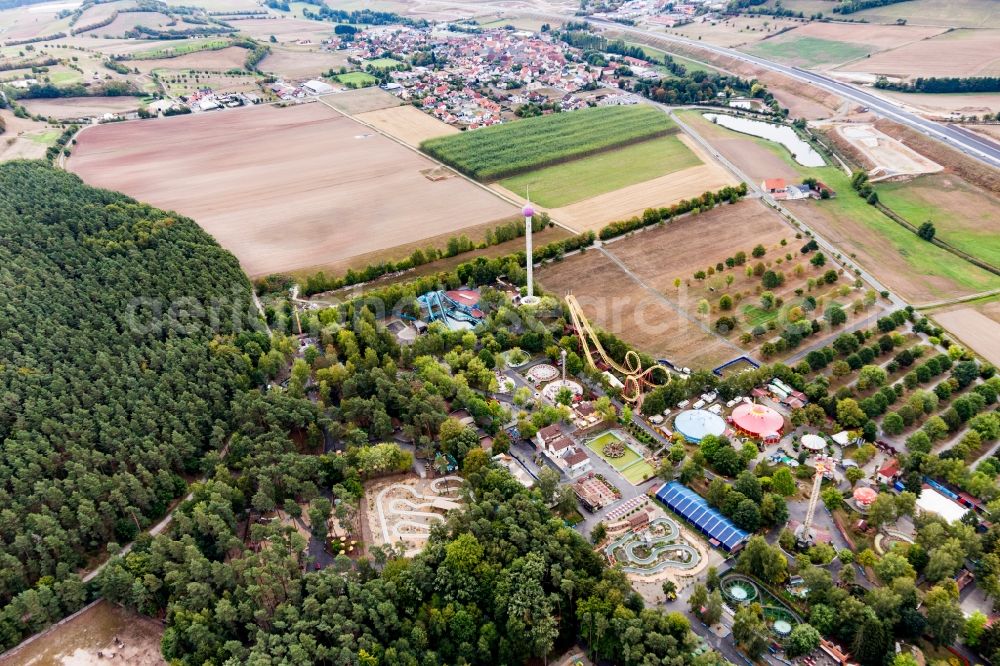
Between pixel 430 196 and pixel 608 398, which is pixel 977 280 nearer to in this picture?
pixel 608 398

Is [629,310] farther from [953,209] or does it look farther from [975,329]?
[953,209]

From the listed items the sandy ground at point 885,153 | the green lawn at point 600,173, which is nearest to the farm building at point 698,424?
the green lawn at point 600,173

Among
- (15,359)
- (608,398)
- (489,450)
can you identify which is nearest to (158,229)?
(15,359)

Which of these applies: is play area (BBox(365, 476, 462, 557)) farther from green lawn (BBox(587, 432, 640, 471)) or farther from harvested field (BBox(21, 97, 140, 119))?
harvested field (BBox(21, 97, 140, 119))

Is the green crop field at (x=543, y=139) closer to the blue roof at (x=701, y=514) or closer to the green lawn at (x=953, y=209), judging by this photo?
the green lawn at (x=953, y=209)

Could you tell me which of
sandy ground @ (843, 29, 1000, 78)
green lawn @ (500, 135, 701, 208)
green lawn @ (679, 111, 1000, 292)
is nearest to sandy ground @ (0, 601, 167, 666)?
green lawn @ (500, 135, 701, 208)
